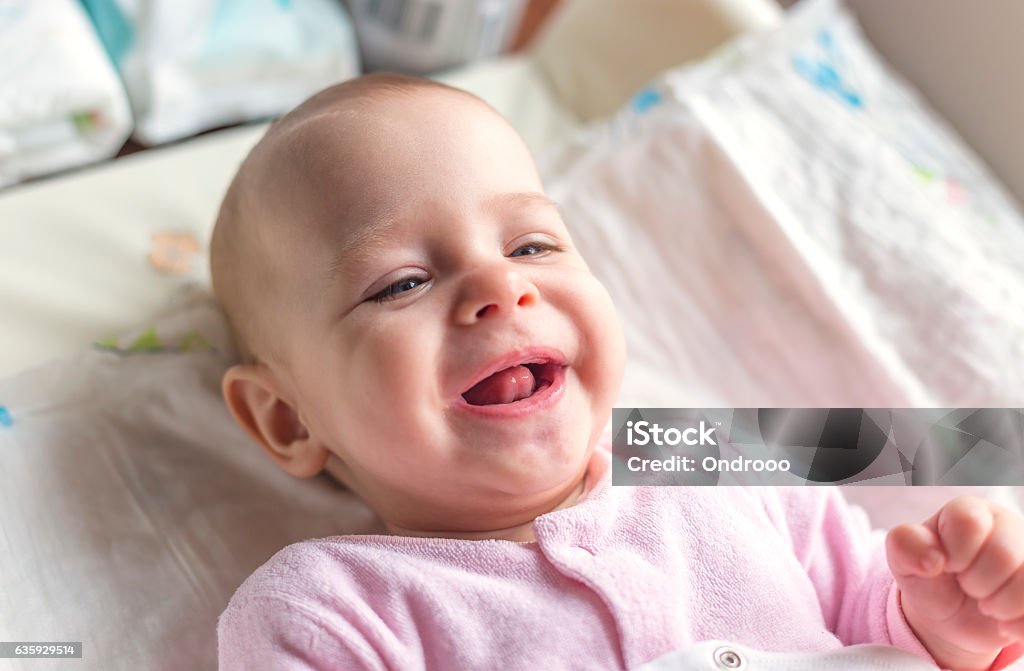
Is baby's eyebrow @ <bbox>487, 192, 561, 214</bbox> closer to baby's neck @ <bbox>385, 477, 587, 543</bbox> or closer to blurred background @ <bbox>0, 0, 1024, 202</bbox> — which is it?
baby's neck @ <bbox>385, 477, 587, 543</bbox>

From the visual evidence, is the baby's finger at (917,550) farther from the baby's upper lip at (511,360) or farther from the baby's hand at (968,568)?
the baby's upper lip at (511,360)

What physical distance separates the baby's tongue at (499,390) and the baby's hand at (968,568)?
31cm

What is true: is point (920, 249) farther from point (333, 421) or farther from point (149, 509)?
point (149, 509)

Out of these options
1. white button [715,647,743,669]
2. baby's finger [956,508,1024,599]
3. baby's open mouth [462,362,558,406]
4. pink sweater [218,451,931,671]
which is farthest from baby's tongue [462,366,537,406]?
baby's finger [956,508,1024,599]

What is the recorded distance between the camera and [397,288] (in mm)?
850

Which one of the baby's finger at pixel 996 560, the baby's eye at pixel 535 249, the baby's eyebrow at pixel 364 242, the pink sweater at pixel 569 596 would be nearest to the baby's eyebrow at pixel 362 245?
the baby's eyebrow at pixel 364 242

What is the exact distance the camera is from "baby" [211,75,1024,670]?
803mm

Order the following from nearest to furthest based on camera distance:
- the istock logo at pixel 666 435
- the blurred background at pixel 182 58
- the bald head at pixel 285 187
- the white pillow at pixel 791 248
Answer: the bald head at pixel 285 187 < the istock logo at pixel 666 435 < the white pillow at pixel 791 248 < the blurred background at pixel 182 58

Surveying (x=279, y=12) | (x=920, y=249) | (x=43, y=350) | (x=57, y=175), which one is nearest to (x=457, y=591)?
(x=43, y=350)

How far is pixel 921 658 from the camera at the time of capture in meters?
0.83

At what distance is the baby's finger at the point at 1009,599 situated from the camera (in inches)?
29.7

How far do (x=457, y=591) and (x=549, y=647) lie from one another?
0.09 metres
